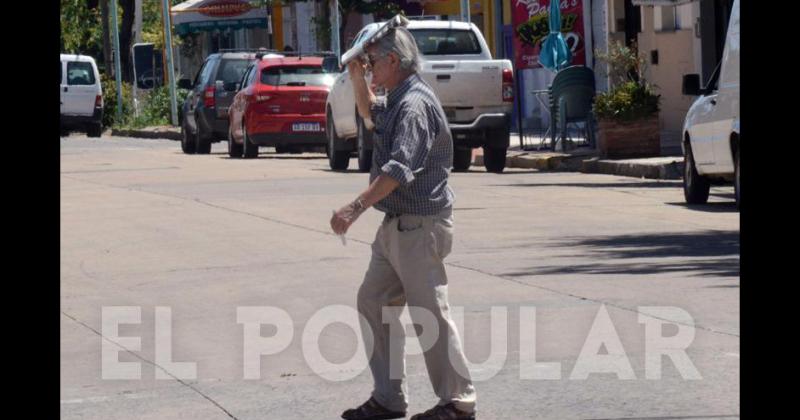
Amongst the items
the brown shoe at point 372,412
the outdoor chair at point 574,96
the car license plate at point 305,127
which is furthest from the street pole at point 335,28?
the brown shoe at point 372,412

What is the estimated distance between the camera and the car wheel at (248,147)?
32.2m

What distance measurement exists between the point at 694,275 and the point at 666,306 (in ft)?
5.50

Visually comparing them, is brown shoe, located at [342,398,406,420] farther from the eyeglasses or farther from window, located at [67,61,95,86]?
window, located at [67,61,95,86]

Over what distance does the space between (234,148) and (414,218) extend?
2592 centimetres

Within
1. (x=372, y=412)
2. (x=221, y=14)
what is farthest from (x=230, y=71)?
(x=372, y=412)

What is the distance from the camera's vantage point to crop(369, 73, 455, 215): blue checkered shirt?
764cm

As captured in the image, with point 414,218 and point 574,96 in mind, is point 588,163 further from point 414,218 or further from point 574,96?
point 414,218

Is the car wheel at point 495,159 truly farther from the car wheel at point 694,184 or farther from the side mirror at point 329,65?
the car wheel at point 694,184

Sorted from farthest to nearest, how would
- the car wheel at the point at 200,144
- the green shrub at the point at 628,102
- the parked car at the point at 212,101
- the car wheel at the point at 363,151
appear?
the car wheel at the point at 200,144, the parked car at the point at 212,101, the green shrub at the point at 628,102, the car wheel at the point at 363,151

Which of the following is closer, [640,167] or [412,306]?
[412,306]

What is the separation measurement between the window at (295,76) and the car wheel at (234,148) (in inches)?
61.0

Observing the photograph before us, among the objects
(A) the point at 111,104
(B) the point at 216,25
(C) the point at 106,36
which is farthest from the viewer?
(C) the point at 106,36

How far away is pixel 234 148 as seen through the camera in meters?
33.5
